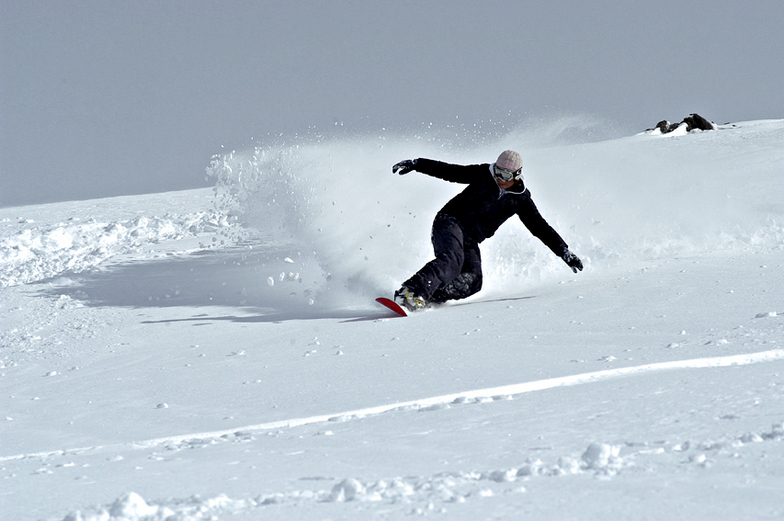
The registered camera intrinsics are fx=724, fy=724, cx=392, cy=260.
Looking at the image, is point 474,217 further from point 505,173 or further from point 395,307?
point 395,307

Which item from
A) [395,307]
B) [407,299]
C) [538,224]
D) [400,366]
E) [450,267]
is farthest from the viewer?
[538,224]

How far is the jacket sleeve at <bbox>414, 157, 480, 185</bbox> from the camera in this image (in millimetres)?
5949

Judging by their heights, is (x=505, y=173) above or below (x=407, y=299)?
above

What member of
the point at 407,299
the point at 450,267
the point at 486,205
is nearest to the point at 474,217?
the point at 486,205

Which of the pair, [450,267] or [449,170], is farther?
[449,170]

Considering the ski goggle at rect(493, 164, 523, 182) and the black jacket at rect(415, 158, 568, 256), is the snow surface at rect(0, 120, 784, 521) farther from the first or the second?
the ski goggle at rect(493, 164, 523, 182)

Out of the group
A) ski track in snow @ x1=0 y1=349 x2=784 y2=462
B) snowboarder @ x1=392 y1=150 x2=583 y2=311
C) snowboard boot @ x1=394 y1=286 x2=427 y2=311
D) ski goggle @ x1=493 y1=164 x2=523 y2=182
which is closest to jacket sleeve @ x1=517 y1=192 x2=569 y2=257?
snowboarder @ x1=392 y1=150 x2=583 y2=311

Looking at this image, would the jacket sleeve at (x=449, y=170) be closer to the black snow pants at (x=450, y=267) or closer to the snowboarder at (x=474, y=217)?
the snowboarder at (x=474, y=217)

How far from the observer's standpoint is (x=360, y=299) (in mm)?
6355

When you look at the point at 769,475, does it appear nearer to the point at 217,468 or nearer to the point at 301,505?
the point at 301,505

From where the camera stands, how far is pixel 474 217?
599 cm

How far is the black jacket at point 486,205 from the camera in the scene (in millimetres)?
5887

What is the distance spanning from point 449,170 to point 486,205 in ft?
1.38

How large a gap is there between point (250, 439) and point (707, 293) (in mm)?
3160
